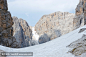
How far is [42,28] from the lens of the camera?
73375 mm

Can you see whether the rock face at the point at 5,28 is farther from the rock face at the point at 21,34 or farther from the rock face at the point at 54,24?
the rock face at the point at 54,24

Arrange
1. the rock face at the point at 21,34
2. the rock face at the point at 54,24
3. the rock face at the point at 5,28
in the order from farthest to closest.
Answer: the rock face at the point at 54,24
the rock face at the point at 21,34
the rock face at the point at 5,28

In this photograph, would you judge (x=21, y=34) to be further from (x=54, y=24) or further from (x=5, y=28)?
(x=5, y=28)

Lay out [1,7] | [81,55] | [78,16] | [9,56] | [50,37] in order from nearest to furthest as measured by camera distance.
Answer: [81,55], [9,56], [1,7], [78,16], [50,37]

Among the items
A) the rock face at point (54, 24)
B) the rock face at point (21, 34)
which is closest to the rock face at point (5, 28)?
the rock face at point (21, 34)

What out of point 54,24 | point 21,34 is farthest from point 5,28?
point 54,24

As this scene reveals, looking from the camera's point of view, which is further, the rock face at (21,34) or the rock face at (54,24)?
the rock face at (54,24)

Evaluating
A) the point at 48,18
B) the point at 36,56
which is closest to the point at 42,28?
the point at 48,18

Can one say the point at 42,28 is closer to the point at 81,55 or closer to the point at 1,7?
the point at 1,7

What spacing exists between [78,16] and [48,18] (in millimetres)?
45994

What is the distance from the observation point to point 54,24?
232 feet

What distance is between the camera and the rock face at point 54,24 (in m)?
64.4

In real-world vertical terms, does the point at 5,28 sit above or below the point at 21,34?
above

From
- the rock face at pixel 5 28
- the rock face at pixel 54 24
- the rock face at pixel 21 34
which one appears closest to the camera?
the rock face at pixel 5 28
